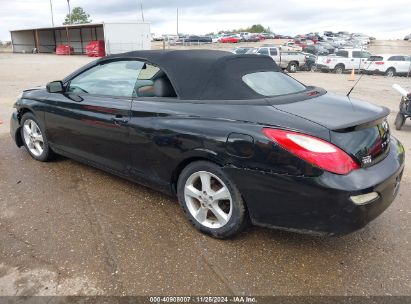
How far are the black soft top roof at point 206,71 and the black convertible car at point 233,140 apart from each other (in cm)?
1

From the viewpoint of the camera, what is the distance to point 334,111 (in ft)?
9.52

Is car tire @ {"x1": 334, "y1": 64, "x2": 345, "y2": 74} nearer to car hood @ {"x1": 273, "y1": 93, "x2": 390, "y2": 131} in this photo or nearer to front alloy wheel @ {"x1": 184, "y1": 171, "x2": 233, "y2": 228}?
car hood @ {"x1": 273, "y1": 93, "x2": 390, "y2": 131}

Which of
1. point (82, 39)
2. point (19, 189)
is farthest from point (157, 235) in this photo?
point (82, 39)

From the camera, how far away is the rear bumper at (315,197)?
245 cm

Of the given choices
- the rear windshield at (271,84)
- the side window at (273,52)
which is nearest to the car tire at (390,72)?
the side window at (273,52)

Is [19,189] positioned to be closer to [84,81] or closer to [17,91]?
[84,81]

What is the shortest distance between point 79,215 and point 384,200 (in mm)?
2631

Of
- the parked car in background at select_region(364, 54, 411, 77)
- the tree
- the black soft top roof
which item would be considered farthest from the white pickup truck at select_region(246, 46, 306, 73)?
the tree

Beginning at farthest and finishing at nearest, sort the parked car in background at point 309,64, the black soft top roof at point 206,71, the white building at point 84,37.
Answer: the white building at point 84,37 → the parked car in background at point 309,64 → the black soft top roof at point 206,71

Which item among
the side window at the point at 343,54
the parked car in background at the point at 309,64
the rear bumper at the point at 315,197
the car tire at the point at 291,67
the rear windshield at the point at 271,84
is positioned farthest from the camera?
the parked car in background at the point at 309,64

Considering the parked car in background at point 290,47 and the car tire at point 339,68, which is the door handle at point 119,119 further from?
the parked car in background at point 290,47

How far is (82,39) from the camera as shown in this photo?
48.0m

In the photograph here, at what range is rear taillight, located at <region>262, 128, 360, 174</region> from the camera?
246 centimetres

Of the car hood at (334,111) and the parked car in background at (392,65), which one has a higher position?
the car hood at (334,111)
